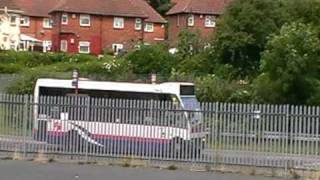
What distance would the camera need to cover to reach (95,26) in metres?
88.8

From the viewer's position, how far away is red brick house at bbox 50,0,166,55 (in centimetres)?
8781

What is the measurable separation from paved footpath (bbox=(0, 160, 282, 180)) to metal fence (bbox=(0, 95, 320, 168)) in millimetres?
878

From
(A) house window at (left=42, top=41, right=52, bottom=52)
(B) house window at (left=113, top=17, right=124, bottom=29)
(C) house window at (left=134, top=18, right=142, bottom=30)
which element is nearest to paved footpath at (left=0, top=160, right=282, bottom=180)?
(B) house window at (left=113, top=17, right=124, bottom=29)

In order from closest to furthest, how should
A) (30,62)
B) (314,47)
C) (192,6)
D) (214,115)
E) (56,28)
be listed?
(214,115) < (314,47) < (30,62) < (56,28) < (192,6)

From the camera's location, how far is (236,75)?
53.7 metres

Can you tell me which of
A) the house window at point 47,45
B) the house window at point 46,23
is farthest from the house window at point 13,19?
the house window at point 46,23

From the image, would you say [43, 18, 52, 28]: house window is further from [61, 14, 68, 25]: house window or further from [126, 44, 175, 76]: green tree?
[126, 44, 175, 76]: green tree

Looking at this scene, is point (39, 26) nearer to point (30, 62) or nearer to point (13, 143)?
point (30, 62)

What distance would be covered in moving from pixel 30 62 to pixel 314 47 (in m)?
33.5

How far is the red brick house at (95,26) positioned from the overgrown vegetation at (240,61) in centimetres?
1596

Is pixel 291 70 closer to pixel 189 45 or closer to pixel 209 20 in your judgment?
pixel 189 45

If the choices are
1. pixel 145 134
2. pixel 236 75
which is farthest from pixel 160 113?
pixel 236 75

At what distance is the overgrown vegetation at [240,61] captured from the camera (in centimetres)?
4150

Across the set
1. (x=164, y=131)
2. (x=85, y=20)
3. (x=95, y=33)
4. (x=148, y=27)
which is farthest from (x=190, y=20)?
(x=164, y=131)
